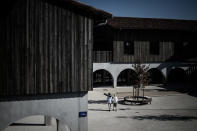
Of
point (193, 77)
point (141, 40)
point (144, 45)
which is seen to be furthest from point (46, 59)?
point (193, 77)

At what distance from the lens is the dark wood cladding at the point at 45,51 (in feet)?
27.1

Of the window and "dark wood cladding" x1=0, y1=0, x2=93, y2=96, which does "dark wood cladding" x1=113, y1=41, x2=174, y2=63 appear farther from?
"dark wood cladding" x1=0, y1=0, x2=93, y2=96

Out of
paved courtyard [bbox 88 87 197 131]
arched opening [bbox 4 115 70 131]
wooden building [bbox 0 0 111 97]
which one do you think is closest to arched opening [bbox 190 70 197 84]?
paved courtyard [bbox 88 87 197 131]

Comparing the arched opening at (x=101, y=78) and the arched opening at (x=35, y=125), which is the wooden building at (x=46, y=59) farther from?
the arched opening at (x=101, y=78)

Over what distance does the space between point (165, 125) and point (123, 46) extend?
1655 cm

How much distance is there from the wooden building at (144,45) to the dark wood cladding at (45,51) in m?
17.1

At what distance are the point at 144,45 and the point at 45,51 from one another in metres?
22.3

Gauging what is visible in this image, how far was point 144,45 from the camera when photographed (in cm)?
2923

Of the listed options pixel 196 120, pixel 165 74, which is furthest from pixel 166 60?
pixel 196 120

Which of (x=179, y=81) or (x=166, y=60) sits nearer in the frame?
(x=166, y=60)

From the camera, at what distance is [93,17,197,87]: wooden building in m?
27.9

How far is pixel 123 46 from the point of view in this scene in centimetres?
2844

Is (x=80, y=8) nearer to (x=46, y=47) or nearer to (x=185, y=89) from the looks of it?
(x=46, y=47)

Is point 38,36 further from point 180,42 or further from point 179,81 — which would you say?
point 179,81
